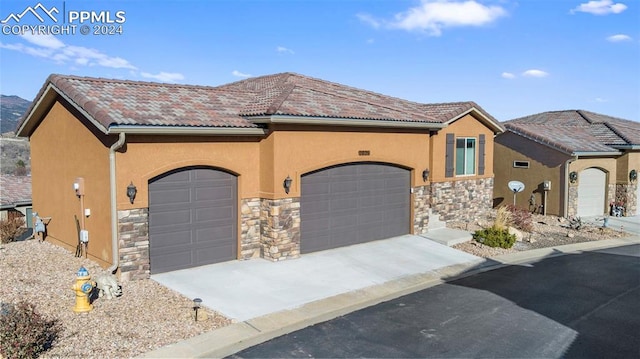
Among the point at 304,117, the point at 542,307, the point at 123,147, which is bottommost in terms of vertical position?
the point at 542,307

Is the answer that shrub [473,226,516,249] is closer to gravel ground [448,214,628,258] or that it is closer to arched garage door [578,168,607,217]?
gravel ground [448,214,628,258]

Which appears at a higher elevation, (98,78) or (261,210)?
(98,78)

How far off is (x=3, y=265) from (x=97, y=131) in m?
4.02

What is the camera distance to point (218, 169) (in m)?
12.9

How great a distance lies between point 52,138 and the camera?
14.4 metres

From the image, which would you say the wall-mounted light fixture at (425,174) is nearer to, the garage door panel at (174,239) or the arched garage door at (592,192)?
the garage door panel at (174,239)

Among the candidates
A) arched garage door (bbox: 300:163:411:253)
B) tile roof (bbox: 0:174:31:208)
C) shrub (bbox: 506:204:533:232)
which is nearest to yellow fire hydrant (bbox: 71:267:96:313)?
arched garage door (bbox: 300:163:411:253)

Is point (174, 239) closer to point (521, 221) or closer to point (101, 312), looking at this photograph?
point (101, 312)

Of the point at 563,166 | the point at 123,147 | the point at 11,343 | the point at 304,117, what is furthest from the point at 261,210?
the point at 563,166

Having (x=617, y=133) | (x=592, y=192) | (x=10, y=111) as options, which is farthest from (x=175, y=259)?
(x=10, y=111)

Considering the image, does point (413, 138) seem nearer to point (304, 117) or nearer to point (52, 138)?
point (304, 117)

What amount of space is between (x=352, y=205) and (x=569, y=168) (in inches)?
506

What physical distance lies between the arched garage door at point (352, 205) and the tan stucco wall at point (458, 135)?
1.90 m

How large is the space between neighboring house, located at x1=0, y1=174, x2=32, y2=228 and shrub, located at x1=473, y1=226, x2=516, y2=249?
18.6m
